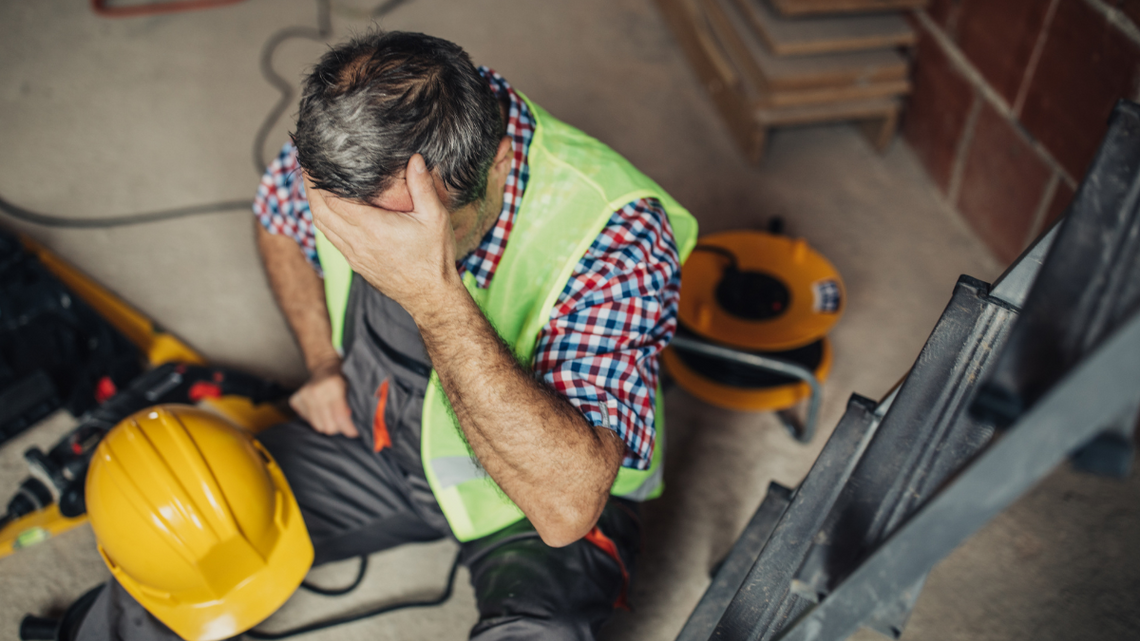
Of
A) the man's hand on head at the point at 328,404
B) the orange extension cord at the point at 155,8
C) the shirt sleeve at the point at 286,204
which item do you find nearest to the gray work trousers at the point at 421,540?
the man's hand on head at the point at 328,404

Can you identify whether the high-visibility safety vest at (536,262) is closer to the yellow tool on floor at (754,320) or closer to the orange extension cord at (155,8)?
the yellow tool on floor at (754,320)

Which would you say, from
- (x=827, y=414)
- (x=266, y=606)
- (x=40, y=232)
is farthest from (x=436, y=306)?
(x=40, y=232)

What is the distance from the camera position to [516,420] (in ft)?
3.58

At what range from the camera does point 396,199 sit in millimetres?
1092

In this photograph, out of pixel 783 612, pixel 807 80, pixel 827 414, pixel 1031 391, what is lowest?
pixel 827 414

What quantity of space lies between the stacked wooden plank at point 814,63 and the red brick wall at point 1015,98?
0.12m

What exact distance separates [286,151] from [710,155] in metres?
1.69

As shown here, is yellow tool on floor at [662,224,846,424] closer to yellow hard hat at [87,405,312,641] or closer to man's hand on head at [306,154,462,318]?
man's hand on head at [306,154,462,318]

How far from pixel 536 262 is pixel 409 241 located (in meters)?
0.25

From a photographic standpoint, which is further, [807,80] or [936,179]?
[936,179]

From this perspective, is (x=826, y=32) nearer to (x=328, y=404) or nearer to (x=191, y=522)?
(x=328, y=404)

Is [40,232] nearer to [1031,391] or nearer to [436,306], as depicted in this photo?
[436,306]

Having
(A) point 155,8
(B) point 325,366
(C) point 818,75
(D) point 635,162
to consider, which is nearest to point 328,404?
(B) point 325,366

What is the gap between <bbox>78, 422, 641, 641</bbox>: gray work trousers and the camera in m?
1.29
